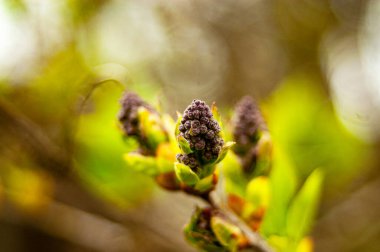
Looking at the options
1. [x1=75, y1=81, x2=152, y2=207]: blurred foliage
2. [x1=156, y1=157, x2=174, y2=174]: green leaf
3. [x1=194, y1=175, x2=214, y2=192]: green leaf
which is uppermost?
[x1=75, y1=81, x2=152, y2=207]: blurred foliage

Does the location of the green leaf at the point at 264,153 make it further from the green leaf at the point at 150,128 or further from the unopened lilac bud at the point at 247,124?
the green leaf at the point at 150,128

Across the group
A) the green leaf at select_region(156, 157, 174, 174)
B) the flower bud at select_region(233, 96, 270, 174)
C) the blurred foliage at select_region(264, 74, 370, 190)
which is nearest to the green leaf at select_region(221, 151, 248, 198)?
the flower bud at select_region(233, 96, 270, 174)

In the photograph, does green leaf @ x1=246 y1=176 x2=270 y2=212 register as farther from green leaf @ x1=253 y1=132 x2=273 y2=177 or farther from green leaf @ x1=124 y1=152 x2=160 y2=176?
green leaf @ x1=124 y1=152 x2=160 y2=176

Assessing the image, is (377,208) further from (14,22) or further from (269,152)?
(14,22)

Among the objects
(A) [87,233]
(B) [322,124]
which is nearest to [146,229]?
(A) [87,233]

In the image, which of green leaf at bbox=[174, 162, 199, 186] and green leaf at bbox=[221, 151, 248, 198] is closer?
green leaf at bbox=[174, 162, 199, 186]

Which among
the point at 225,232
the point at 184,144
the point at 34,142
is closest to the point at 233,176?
the point at 225,232
